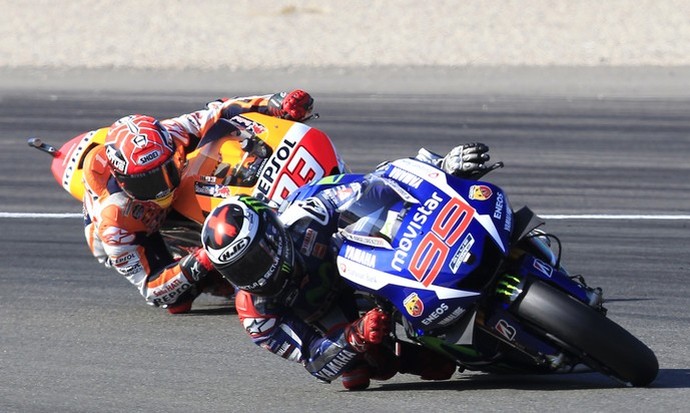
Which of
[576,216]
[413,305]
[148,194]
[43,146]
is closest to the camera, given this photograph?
[413,305]

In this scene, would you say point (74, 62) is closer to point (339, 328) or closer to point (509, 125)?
point (509, 125)

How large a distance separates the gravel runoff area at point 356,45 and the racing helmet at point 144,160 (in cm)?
821

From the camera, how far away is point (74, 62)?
18.1 metres

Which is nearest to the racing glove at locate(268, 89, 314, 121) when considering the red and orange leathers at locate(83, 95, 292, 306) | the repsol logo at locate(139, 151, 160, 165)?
the red and orange leathers at locate(83, 95, 292, 306)

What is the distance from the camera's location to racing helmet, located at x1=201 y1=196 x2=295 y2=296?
5.72 meters

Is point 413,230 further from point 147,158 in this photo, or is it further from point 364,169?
point 364,169

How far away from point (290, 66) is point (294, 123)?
9229mm

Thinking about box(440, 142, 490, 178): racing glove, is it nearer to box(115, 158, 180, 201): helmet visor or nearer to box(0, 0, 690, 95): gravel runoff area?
box(115, 158, 180, 201): helmet visor

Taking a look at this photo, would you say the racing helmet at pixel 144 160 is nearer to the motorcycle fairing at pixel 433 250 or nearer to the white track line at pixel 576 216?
the motorcycle fairing at pixel 433 250

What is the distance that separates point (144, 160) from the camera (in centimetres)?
778

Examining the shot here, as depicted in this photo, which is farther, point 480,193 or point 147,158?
point 147,158

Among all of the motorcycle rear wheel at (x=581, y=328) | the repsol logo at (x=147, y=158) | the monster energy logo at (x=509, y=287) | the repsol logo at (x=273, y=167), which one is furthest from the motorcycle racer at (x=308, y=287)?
the repsol logo at (x=147, y=158)

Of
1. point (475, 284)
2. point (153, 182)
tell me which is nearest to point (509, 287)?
point (475, 284)

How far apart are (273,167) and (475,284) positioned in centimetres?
252
